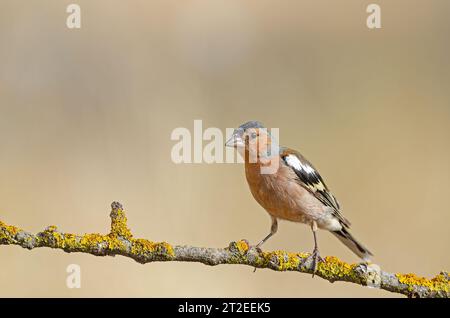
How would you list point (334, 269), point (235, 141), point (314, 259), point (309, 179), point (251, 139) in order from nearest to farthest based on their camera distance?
point (334, 269) < point (314, 259) < point (235, 141) < point (251, 139) < point (309, 179)

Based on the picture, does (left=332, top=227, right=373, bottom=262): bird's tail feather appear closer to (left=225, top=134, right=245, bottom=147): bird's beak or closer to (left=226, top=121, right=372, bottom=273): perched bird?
(left=226, top=121, right=372, bottom=273): perched bird

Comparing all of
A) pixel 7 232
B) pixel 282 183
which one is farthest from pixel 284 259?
pixel 7 232

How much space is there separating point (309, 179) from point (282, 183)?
37cm

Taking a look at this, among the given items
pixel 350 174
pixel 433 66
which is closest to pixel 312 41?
pixel 433 66

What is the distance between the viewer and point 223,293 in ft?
26.1

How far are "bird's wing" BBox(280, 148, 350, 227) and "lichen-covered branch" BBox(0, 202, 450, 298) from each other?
4.40 feet

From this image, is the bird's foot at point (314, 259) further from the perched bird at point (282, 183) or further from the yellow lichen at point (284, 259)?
the perched bird at point (282, 183)

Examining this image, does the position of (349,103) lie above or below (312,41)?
below

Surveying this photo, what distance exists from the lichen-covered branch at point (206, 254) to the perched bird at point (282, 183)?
3.17ft

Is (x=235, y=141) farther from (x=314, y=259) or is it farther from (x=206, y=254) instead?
(x=206, y=254)

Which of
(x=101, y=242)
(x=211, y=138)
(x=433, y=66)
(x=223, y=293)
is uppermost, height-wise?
(x=433, y=66)

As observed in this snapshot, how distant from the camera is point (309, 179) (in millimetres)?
5789

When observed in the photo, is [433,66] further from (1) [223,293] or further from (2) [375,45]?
(1) [223,293]

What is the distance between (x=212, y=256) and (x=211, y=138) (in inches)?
187
